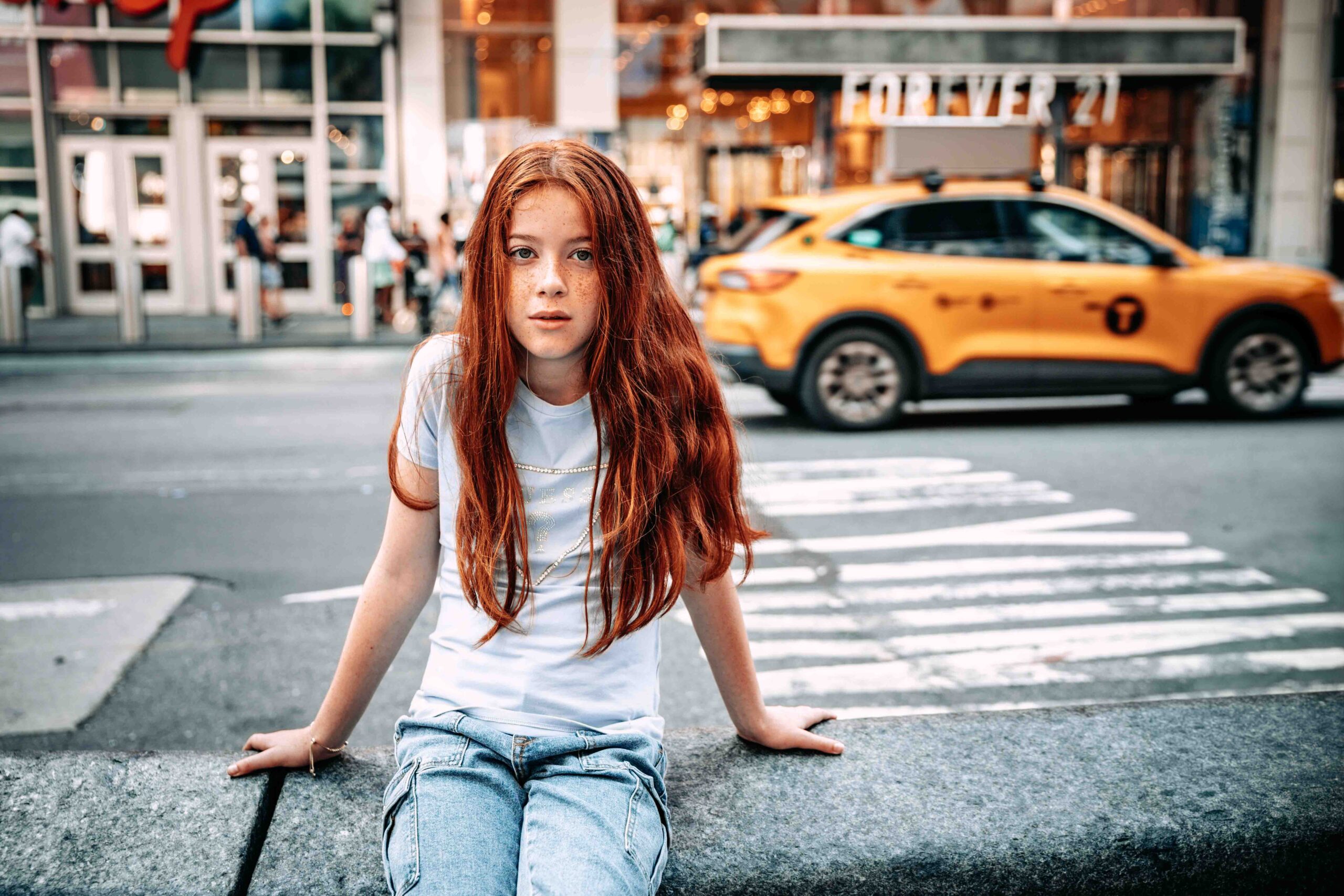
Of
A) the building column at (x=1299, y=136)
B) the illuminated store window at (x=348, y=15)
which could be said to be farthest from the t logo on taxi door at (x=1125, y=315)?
the building column at (x=1299, y=136)

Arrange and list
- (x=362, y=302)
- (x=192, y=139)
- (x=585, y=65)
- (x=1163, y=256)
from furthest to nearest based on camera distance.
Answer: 1. (x=585, y=65)
2. (x=192, y=139)
3. (x=362, y=302)
4. (x=1163, y=256)

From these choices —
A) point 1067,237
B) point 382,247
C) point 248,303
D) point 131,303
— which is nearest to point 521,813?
point 1067,237

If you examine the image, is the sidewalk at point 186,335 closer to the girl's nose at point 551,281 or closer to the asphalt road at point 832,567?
the asphalt road at point 832,567

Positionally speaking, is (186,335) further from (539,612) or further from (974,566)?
(539,612)

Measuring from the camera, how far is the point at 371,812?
2357mm

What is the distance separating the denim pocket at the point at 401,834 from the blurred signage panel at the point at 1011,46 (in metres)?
20.8

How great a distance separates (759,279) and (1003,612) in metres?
4.49

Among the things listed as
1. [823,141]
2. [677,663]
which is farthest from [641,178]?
[677,663]

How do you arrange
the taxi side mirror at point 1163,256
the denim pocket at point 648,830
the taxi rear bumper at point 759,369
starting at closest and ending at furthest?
the denim pocket at point 648,830, the taxi rear bumper at point 759,369, the taxi side mirror at point 1163,256

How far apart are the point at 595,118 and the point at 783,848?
21.4m

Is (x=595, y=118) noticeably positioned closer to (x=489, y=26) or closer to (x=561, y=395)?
(x=489, y=26)

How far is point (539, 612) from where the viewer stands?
7.36ft

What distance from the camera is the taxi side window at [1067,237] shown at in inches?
377

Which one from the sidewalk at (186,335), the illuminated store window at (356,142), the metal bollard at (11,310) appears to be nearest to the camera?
the sidewalk at (186,335)
